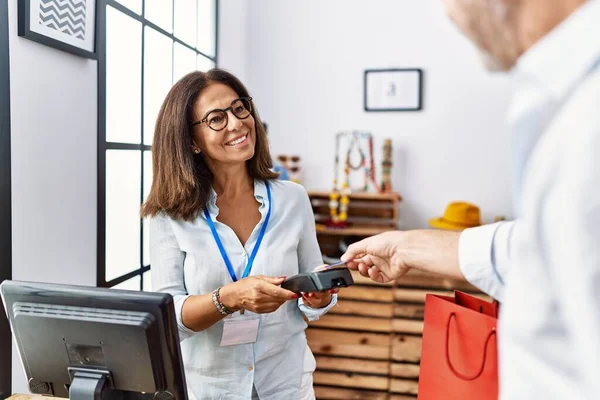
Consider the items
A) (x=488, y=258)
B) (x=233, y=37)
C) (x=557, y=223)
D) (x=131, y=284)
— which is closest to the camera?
(x=557, y=223)

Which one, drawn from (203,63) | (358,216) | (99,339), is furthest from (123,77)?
(358,216)

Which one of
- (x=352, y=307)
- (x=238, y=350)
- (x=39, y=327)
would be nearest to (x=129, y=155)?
(x=238, y=350)

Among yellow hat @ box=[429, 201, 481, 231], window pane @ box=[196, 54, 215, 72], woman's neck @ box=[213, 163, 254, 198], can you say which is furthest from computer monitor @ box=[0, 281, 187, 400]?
yellow hat @ box=[429, 201, 481, 231]

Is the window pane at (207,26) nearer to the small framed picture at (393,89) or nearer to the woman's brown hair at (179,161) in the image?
the small framed picture at (393,89)

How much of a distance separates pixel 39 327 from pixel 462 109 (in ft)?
10.0

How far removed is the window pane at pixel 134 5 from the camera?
2186 millimetres

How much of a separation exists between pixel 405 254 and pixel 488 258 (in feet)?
0.97

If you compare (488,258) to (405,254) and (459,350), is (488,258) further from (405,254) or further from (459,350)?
(459,350)

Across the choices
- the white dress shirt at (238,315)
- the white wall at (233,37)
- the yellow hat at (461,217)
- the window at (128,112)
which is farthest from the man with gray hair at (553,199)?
the white wall at (233,37)

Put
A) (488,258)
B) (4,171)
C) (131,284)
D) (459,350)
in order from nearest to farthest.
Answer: (488,258), (459,350), (4,171), (131,284)

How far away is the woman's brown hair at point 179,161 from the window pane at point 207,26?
1.58m

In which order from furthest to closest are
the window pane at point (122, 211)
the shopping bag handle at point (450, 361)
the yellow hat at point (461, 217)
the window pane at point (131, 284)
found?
1. the yellow hat at point (461, 217)
2. the window pane at point (131, 284)
3. the window pane at point (122, 211)
4. the shopping bag handle at point (450, 361)

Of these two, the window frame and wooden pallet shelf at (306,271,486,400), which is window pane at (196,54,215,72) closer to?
wooden pallet shelf at (306,271,486,400)

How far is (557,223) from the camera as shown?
1.50 feet
